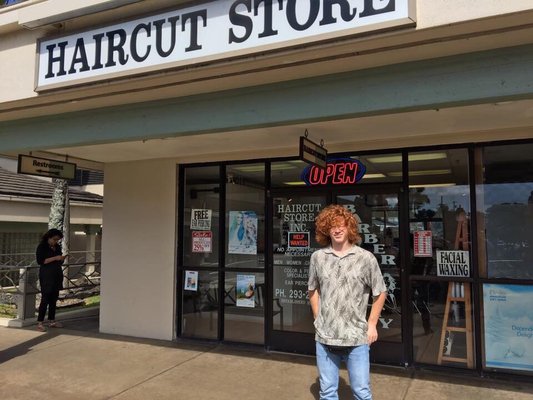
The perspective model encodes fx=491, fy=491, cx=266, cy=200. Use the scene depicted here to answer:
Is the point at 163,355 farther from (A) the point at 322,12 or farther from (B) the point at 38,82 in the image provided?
(A) the point at 322,12

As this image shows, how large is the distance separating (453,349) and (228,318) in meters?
3.00

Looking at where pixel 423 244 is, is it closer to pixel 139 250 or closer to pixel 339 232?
pixel 339 232

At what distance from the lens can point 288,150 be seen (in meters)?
6.57

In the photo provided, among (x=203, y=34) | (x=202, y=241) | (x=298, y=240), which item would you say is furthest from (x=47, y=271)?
(x=203, y=34)

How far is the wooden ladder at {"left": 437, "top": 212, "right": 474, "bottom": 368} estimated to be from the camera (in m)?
5.61

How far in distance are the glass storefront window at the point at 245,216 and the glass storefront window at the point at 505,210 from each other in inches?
110

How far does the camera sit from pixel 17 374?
5656mm

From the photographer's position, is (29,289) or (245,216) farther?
(29,289)

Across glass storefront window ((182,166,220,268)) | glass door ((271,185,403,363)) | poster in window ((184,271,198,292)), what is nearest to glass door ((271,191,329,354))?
glass door ((271,185,403,363))

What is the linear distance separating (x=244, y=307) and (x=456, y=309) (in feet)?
9.13

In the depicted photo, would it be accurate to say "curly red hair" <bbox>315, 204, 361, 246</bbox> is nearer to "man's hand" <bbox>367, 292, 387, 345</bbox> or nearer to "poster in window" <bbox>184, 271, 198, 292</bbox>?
"man's hand" <bbox>367, 292, 387, 345</bbox>

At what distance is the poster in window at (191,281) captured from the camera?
721cm

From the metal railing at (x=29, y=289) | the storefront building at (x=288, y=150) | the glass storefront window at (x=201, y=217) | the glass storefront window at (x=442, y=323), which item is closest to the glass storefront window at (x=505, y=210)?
the storefront building at (x=288, y=150)

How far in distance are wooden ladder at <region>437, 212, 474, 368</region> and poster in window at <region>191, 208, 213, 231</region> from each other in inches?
134
